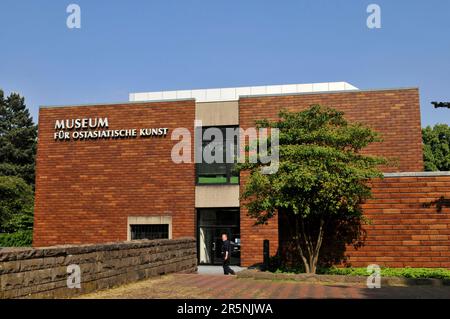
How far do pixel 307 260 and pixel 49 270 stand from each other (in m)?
9.76

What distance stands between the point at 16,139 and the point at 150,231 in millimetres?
41916

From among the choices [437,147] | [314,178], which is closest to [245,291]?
[314,178]

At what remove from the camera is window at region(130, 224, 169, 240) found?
24.7m

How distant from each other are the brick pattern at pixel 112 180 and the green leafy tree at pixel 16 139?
33.5 metres

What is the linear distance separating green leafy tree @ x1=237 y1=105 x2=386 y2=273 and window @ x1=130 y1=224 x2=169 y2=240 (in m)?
9.27

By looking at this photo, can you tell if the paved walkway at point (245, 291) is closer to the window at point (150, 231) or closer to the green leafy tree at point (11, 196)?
the window at point (150, 231)

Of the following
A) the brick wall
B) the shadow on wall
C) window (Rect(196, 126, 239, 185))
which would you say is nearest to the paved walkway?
the shadow on wall

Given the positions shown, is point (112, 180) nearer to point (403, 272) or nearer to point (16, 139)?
point (403, 272)

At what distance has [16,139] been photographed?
60531mm

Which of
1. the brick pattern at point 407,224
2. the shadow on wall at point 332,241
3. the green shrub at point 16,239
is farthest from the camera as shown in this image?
the green shrub at point 16,239

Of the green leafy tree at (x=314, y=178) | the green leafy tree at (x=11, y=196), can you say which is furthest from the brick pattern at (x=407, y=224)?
the green leafy tree at (x=11, y=196)

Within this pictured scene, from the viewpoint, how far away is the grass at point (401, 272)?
14.3m

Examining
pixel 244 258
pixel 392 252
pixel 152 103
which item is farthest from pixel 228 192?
pixel 392 252

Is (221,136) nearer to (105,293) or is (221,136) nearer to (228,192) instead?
(228,192)
